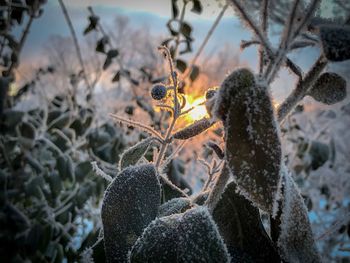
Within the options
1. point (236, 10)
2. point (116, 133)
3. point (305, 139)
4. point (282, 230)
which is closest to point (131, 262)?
point (282, 230)

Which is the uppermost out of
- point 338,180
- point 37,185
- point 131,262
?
point 131,262

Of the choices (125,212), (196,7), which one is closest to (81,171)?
(196,7)

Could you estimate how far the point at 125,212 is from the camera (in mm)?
526

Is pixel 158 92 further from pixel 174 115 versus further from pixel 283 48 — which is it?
pixel 283 48

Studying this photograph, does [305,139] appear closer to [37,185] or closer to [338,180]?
[338,180]

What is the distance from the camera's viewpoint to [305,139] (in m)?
2.79

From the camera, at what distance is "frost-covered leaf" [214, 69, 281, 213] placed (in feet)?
1.34

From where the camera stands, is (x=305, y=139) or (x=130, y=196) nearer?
(x=130, y=196)

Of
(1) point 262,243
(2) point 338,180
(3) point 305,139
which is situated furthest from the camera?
(2) point 338,180

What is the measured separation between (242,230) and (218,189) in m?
0.08

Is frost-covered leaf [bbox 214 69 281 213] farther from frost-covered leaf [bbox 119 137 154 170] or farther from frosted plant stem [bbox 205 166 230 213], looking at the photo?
frost-covered leaf [bbox 119 137 154 170]

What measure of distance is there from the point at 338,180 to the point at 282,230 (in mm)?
3461

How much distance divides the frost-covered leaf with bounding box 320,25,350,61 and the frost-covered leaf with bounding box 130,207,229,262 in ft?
0.74

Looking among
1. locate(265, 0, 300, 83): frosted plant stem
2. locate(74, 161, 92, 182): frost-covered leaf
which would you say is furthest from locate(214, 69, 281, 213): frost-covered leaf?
locate(74, 161, 92, 182): frost-covered leaf
